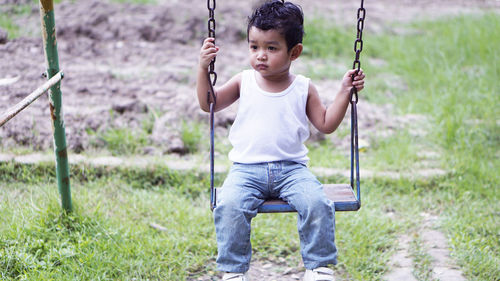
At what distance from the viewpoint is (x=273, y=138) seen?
2.85 m

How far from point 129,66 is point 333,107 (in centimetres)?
401

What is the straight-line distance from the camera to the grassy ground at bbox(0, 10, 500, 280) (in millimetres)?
3174

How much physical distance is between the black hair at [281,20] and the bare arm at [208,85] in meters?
0.23

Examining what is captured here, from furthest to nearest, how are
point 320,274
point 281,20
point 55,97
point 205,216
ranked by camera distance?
1. point 205,216
2. point 55,97
3. point 281,20
4. point 320,274

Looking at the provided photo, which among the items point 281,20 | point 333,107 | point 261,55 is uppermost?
point 281,20

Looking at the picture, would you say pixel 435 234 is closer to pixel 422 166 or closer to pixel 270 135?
pixel 422 166

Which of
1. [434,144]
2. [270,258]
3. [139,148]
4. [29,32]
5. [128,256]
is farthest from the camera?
[29,32]

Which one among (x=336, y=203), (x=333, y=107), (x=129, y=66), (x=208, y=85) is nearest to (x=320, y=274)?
(x=336, y=203)

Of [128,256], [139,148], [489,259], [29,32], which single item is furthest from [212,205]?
[29,32]

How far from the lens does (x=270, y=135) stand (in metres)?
2.85

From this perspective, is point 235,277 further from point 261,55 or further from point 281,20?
point 281,20

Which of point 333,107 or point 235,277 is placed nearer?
point 235,277

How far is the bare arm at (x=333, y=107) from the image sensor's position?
281 centimetres

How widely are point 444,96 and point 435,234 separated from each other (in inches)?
91.7
